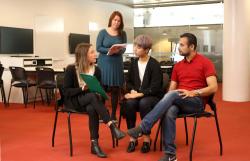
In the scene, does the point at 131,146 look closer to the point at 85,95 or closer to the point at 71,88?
the point at 85,95

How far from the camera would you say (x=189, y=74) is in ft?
11.5

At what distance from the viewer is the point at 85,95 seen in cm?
357

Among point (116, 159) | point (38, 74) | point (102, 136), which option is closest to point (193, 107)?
point (116, 159)

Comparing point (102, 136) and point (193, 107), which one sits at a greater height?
point (193, 107)

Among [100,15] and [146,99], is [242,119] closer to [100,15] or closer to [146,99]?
[146,99]

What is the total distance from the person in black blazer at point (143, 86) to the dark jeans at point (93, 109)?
0.99ft

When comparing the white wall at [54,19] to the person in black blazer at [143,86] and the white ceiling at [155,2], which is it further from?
the person in black blazer at [143,86]

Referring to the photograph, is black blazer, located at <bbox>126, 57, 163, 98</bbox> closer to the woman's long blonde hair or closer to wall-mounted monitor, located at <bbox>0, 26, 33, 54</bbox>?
the woman's long blonde hair

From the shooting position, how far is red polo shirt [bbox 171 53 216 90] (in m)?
3.42

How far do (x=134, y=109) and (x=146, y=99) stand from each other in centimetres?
18

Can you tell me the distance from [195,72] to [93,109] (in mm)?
1053

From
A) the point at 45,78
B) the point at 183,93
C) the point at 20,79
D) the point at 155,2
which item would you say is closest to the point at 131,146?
the point at 183,93

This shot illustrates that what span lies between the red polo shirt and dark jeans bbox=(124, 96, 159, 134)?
1.12ft

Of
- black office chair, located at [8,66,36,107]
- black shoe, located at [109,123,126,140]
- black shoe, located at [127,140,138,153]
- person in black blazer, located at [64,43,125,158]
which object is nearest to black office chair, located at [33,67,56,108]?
black office chair, located at [8,66,36,107]
